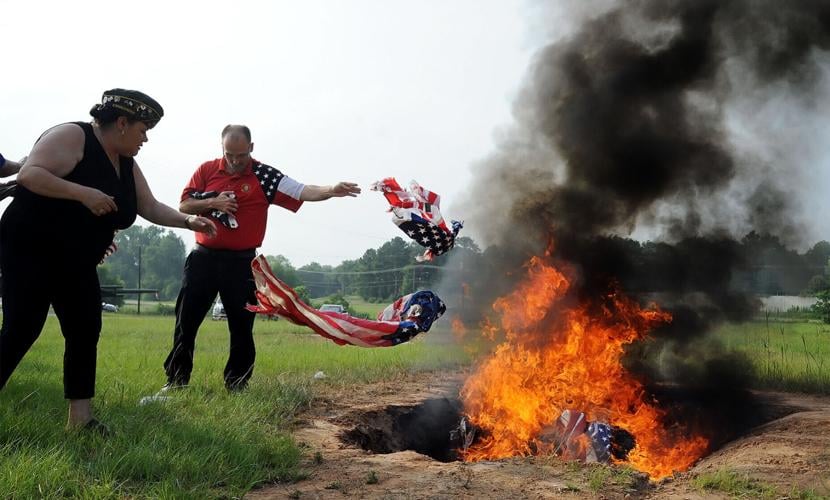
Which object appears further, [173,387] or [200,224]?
[173,387]

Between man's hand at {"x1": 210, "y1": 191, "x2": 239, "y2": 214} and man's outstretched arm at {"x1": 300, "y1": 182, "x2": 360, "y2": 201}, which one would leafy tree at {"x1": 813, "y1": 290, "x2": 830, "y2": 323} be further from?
man's hand at {"x1": 210, "y1": 191, "x2": 239, "y2": 214}

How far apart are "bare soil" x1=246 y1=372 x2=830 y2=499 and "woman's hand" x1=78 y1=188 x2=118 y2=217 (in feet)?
5.92

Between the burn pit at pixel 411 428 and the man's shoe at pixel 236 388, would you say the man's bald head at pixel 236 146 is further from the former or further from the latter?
the burn pit at pixel 411 428

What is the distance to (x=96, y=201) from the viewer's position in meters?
3.75

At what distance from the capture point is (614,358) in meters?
7.40

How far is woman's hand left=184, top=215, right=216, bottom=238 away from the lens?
4.53 metres

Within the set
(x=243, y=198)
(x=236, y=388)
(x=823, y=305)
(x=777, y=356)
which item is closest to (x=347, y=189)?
(x=243, y=198)

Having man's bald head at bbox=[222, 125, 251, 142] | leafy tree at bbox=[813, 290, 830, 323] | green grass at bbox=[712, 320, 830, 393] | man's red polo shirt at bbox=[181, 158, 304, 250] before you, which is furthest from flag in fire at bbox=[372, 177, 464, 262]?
leafy tree at bbox=[813, 290, 830, 323]

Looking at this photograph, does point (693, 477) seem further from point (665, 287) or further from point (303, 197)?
point (665, 287)

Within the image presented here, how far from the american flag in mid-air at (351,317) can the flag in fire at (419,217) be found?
1.44 ft

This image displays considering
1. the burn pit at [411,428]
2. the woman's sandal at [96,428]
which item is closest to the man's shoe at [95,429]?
the woman's sandal at [96,428]

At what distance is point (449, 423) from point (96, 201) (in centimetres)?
433

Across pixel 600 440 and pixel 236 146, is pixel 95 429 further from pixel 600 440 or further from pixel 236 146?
pixel 600 440

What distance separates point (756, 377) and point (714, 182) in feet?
8.42
